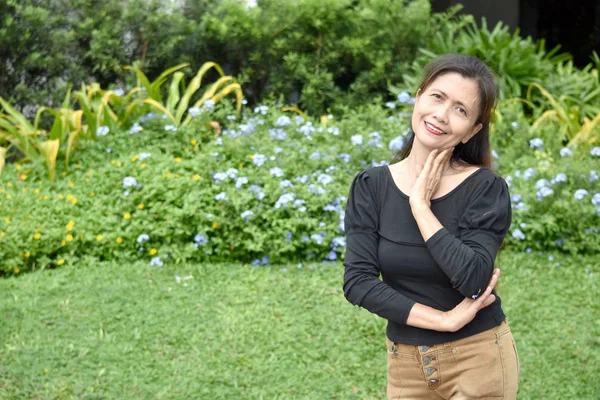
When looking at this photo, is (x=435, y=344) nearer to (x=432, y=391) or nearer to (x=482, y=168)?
(x=432, y=391)

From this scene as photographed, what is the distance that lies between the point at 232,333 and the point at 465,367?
2.32 m

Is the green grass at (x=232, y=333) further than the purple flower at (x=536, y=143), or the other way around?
the purple flower at (x=536, y=143)

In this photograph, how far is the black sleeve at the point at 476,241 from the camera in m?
1.92

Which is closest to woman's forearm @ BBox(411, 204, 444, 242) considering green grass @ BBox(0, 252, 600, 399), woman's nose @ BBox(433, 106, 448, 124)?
woman's nose @ BBox(433, 106, 448, 124)

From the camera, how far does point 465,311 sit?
1.98m

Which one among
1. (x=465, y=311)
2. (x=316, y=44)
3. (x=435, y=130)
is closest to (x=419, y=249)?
(x=465, y=311)

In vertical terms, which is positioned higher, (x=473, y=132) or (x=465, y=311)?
(x=473, y=132)

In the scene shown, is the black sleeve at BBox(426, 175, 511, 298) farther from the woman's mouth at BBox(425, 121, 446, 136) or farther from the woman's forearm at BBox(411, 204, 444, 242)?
the woman's mouth at BBox(425, 121, 446, 136)

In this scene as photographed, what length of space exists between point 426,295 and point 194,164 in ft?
12.8

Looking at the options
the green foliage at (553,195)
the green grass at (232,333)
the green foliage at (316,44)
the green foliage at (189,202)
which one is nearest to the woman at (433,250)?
the green grass at (232,333)

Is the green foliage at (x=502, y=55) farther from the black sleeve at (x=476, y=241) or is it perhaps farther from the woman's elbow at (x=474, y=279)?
the woman's elbow at (x=474, y=279)

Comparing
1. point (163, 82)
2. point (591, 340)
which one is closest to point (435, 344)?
point (591, 340)

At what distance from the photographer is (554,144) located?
20.3 ft

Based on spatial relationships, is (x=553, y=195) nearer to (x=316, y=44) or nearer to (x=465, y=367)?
(x=316, y=44)
